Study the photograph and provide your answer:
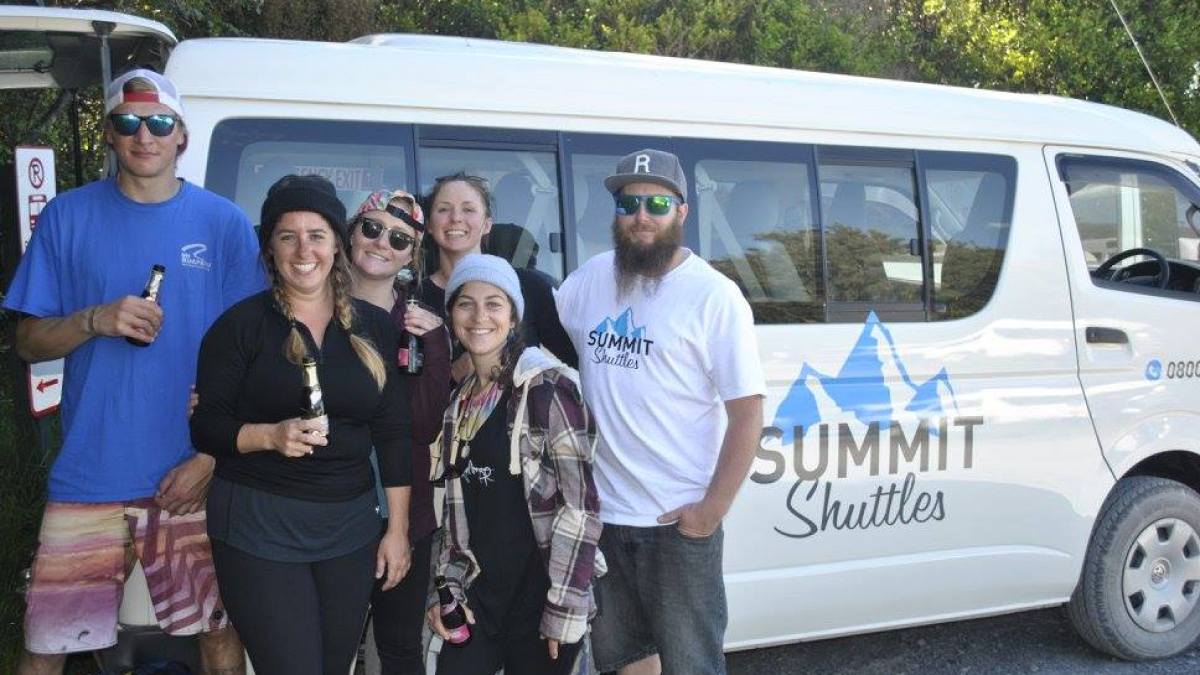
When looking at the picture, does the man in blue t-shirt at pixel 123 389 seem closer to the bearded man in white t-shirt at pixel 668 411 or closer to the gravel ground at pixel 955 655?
the bearded man in white t-shirt at pixel 668 411

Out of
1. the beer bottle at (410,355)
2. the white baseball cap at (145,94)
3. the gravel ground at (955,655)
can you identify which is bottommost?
the gravel ground at (955,655)

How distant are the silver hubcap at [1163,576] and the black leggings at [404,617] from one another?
315cm

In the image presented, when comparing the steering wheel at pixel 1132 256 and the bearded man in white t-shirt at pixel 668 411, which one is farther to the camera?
the steering wheel at pixel 1132 256

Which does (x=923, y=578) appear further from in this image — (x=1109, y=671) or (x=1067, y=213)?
(x=1067, y=213)

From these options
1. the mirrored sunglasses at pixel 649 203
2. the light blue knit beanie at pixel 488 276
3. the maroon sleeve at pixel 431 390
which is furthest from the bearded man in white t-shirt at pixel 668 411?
the maroon sleeve at pixel 431 390

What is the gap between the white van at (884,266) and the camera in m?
3.70

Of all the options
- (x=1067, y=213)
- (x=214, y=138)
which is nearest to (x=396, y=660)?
(x=214, y=138)

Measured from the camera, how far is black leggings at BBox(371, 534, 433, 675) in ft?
11.0

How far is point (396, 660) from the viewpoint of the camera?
3.41 m

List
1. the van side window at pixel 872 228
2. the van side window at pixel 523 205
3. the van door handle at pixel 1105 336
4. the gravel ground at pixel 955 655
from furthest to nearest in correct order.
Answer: the gravel ground at pixel 955 655 < the van door handle at pixel 1105 336 < the van side window at pixel 872 228 < the van side window at pixel 523 205

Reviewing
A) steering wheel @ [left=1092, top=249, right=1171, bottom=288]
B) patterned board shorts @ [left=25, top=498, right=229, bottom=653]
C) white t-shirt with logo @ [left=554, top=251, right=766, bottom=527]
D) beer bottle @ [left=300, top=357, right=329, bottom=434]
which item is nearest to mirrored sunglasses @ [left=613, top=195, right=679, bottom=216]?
white t-shirt with logo @ [left=554, top=251, right=766, bottom=527]

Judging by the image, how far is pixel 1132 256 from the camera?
500 cm

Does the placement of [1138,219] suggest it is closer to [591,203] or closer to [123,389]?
[591,203]

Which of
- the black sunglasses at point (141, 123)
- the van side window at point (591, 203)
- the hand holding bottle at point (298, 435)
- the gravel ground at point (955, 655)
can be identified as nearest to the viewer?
the hand holding bottle at point (298, 435)
